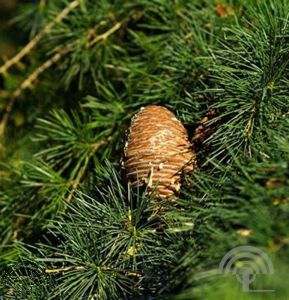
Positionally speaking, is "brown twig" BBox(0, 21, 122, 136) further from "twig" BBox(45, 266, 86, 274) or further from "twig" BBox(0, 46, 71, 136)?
"twig" BBox(45, 266, 86, 274)

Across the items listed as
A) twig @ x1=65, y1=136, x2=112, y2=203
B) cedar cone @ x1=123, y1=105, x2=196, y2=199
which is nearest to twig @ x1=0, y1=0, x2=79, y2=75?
twig @ x1=65, y1=136, x2=112, y2=203

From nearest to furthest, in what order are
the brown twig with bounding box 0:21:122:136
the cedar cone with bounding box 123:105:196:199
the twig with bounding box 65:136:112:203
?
the cedar cone with bounding box 123:105:196:199 → the twig with bounding box 65:136:112:203 → the brown twig with bounding box 0:21:122:136

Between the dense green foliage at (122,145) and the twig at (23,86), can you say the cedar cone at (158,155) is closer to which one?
the dense green foliage at (122,145)

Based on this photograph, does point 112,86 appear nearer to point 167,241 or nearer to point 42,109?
point 42,109

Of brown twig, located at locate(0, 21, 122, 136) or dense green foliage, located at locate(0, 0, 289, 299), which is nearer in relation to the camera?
dense green foliage, located at locate(0, 0, 289, 299)

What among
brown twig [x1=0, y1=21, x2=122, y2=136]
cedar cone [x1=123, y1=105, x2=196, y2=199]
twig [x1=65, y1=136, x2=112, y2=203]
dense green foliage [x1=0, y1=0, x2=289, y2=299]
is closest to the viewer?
dense green foliage [x1=0, y1=0, x2=289, y2=299]

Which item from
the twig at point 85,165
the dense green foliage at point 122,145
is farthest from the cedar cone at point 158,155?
the twig at point 85,165

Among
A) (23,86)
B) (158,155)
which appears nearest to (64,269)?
(158,155)
